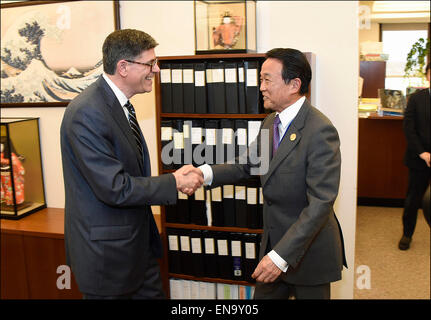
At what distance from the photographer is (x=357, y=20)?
2.92m

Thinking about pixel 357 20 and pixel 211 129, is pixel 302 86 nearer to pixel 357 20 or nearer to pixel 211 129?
pixel 211 129

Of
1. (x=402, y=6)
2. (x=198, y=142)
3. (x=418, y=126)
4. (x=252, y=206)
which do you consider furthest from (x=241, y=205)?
(x=402, y=6)

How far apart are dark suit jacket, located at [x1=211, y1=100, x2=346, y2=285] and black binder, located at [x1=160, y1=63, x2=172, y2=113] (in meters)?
1.01

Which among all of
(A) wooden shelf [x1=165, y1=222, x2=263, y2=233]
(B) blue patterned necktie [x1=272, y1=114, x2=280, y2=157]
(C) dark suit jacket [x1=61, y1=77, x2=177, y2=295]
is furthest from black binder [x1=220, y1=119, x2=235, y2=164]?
(C) dark suit jacket [x1=61, y1=77, x2=177, y2=295]

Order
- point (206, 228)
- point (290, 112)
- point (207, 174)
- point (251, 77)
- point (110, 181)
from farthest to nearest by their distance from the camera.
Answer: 1. point (206, 228)
2. point (251, 77)
3. point (207, 174)
4. point (290, 112)
5. point (110, 181)

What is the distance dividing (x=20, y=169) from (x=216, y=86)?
1.69 m

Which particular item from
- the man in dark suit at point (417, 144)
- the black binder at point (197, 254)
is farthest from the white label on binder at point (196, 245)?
the man in dark suit at point (417, 144)

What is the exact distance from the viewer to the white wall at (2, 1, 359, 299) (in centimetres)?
296

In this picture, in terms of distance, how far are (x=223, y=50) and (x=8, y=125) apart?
1.64 metres

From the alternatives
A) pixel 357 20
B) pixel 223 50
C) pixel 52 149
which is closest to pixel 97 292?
pixel 223 50

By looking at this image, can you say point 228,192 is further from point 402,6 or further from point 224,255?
point 402,6

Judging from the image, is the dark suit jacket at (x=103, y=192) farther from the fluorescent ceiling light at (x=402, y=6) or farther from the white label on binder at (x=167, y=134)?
the fluorescent ceiling light at (x=402, y=6)

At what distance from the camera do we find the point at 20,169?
3459mm

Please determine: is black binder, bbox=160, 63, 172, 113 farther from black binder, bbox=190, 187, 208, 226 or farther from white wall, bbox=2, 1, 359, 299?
black binder, bbox=190, 187, 208, 226
